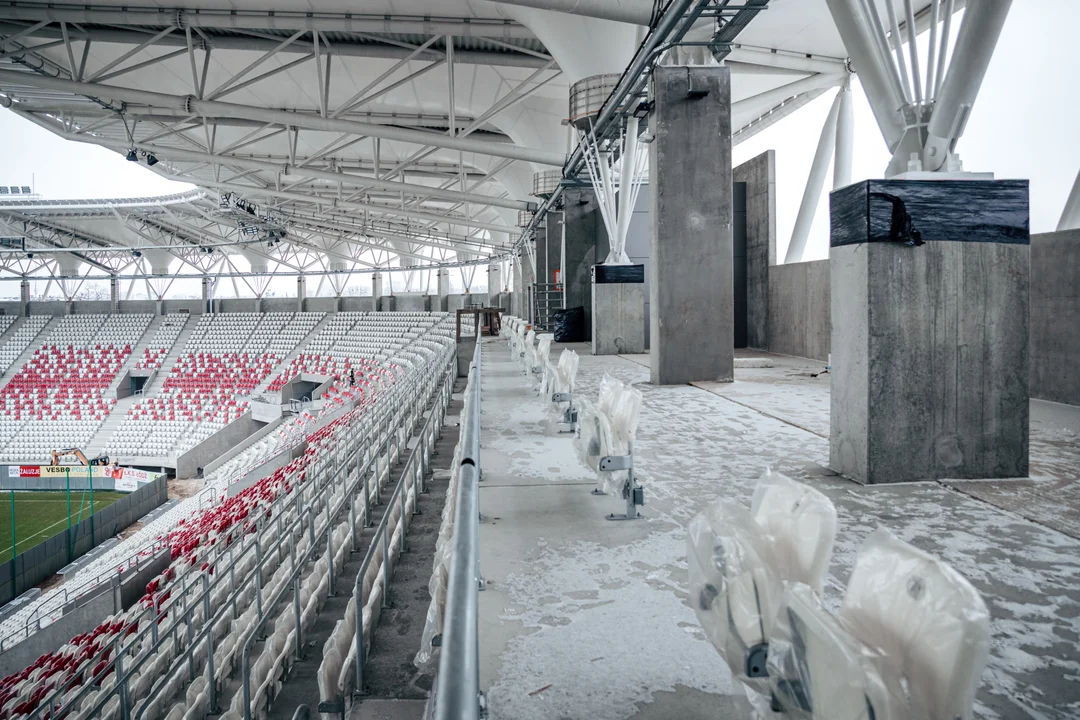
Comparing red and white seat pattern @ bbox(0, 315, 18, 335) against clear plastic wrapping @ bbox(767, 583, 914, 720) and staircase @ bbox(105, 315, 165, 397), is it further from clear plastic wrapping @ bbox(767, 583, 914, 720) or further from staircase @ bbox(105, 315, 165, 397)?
clear plastic wrapping @ bbox(767, 583, 914, 720)

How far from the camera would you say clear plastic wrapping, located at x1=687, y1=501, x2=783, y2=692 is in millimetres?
1861

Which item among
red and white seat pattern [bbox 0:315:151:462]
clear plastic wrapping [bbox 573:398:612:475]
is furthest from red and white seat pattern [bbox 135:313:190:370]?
clear plastic wrapping [bbox 573:398:612:475]

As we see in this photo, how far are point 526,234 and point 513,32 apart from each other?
45.6ft

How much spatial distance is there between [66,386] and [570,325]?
34.3 meters

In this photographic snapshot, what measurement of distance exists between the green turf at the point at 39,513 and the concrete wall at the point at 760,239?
778 inches

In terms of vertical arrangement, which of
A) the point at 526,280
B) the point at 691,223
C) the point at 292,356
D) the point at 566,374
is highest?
the point at 526,280

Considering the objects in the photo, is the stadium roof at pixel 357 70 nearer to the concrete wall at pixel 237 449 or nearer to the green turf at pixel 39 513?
the concrete wall at pixel 237 449

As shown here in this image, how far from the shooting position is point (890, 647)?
1.60m

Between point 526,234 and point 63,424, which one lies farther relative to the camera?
point 63,424

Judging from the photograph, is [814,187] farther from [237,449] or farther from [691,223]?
[237,449]

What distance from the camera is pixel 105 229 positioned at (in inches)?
1895

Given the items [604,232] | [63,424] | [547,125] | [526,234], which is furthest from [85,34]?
[63,424]

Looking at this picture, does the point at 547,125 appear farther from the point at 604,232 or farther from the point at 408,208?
the point at 408,208

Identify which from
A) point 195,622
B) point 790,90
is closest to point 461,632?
point 195,622
